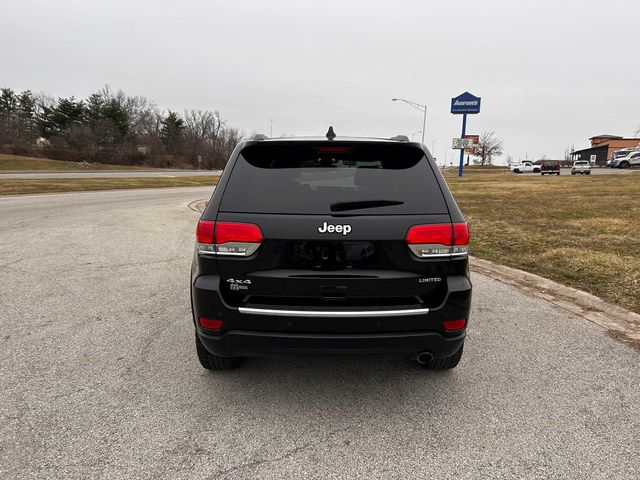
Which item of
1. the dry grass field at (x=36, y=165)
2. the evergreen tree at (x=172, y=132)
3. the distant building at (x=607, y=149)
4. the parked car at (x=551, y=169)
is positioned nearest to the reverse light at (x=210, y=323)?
the parked car at (x=551, y=169)

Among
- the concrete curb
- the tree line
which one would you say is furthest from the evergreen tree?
the concrete curb

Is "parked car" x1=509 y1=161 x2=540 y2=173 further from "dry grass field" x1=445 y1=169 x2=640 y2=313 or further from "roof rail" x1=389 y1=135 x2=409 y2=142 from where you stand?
"roof rail" x1=389 y1=135 x2=409 y2=142

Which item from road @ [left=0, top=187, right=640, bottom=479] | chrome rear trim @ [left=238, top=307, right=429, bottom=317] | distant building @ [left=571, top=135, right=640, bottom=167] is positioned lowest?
road @ [left=0, top=187, right=640, bottom=479]

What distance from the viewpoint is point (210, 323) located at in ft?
7.98

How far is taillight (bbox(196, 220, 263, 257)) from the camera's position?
7.65 ft

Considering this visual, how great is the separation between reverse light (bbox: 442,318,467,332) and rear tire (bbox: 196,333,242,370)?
156 centimetres

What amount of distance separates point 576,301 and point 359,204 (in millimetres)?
3652

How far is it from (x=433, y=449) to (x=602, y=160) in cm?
9978

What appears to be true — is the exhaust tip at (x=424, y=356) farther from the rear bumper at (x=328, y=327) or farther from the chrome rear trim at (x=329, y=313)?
the chrome rear trim at (x=329, y=313)

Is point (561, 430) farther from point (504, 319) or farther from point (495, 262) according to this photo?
point (495, 262)

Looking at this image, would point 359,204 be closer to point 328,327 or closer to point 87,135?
point 328,327

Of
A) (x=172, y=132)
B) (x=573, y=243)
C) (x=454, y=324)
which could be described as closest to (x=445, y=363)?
(x=454, y=324)

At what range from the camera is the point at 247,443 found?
2262 mm

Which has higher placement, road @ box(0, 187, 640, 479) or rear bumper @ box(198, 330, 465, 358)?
rear bumper @ box(198, 330, 465, 358)
